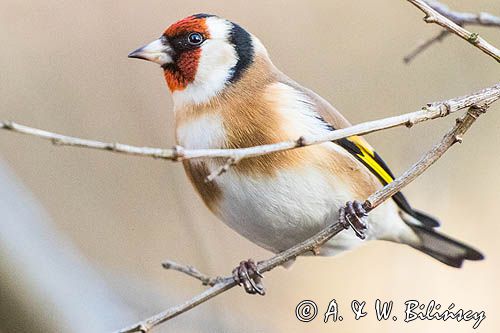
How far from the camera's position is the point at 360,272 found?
1.63 m

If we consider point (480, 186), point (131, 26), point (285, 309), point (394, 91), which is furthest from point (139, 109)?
point (480, 186)

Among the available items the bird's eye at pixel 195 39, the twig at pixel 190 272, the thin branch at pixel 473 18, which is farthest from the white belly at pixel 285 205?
the thin branch at pixel 473 18

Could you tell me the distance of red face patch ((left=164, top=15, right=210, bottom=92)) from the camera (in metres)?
1.17

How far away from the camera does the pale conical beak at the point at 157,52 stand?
3.56 ft

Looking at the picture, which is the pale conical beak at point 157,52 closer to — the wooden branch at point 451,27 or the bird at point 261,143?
the bird at point 261,143

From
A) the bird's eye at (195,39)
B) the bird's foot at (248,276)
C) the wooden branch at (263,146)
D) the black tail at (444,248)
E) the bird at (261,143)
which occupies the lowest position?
the wooden branch at (263,146)

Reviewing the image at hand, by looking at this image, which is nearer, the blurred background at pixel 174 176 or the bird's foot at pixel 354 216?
the bird's foot at pixel 354 216

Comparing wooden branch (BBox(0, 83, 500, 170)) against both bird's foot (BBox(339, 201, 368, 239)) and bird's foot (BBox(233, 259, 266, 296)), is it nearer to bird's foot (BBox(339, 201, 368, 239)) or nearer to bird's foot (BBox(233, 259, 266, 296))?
bird's foot (BBox(339, 201, 368, 239))

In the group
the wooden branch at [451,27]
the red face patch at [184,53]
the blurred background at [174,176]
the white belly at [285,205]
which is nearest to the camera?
the wooden branch at [451,27]

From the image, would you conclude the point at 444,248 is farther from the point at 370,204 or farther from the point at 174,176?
the point at 174,176

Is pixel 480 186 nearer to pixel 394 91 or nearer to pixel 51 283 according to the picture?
pixel 394 91

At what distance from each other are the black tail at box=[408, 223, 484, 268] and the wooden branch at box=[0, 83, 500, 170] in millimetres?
464

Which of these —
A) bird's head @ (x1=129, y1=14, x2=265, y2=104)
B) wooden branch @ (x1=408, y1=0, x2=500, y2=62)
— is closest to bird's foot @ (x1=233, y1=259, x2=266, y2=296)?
bird's head @ (x1=129, y1=14, x2=265, y2=104)

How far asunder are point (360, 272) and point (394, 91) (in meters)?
0.40
